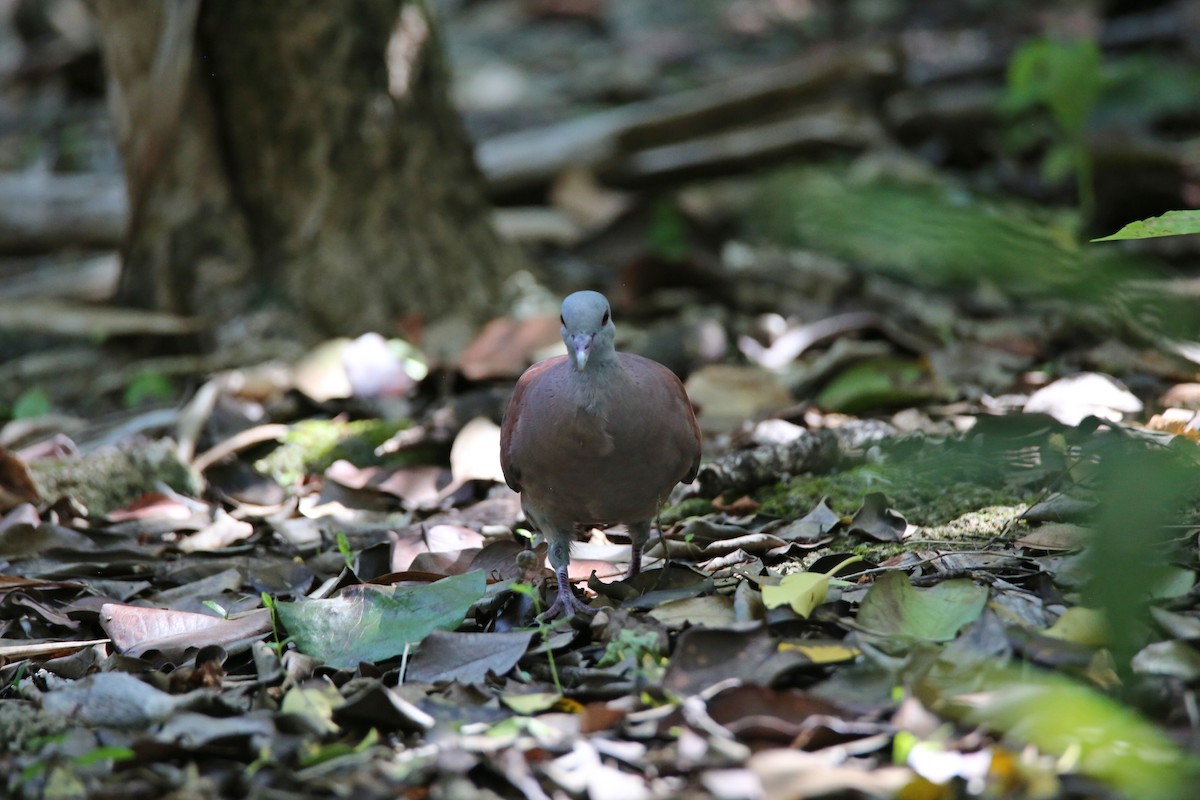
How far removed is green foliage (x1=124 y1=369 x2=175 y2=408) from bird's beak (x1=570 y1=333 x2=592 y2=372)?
10.6 ft

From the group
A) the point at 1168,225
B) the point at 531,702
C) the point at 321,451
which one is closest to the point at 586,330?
the point at 531,702

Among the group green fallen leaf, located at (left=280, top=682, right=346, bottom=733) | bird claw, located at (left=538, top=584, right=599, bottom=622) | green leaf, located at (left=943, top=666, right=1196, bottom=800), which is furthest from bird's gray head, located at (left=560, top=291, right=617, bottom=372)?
green leaf, located at (left=943, top=666, right=1196, bottom=800)

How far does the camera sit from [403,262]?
20.9ft

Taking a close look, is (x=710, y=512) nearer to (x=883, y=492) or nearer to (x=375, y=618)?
(x=883, y=492)

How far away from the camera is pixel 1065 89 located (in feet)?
22.1

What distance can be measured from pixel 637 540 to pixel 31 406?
11.9 ft

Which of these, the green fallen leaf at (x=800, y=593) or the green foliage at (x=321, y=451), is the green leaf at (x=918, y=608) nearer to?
the green fallen leaf at (x=800, y=593)

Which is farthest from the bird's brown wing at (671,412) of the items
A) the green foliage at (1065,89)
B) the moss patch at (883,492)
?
the green foliage at (1065,89)

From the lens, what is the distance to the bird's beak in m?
3.41

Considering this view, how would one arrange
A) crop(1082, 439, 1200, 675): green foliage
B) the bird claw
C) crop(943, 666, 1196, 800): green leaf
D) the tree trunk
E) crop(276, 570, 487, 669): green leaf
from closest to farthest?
1. crop(1082, 439, 1200, 675): green foliage
2. crop(943, 666, 1196, 800): green leaf
3. crop(276, 570, 487, 669): green leaf
4. the bird claw
5. the tree trunk

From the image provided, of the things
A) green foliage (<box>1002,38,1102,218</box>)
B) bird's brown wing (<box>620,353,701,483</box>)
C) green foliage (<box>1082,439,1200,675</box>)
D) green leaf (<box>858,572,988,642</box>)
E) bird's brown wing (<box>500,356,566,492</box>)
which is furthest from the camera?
green foliage (<box>1002,38,1102,218</box>)

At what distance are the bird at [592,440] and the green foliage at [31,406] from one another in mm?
3286

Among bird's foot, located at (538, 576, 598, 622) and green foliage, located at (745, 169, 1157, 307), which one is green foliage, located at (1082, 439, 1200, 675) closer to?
green foliage, located at (745, 169, 1157, 307)

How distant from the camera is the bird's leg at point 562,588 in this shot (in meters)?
3.40
